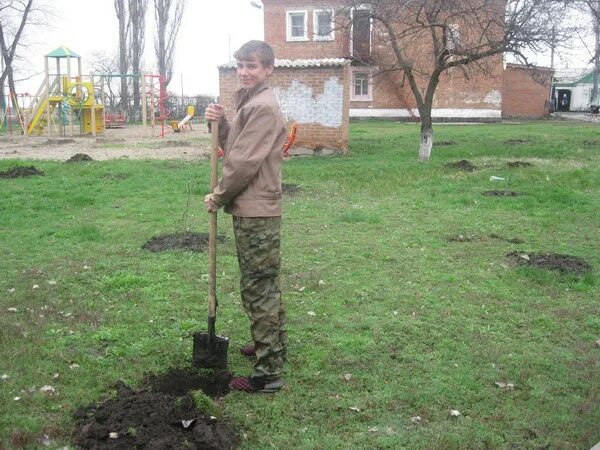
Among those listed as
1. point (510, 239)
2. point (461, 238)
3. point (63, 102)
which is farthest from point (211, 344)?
point (63, 102)

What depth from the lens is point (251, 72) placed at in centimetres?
396

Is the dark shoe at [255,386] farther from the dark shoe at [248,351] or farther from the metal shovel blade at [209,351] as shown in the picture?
the dark shoe at [248,351]

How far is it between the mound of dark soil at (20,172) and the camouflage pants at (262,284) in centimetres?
1050

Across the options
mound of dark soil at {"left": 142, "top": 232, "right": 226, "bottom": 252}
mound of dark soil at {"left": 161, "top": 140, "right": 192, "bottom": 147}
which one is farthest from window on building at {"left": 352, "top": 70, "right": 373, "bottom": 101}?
mound of dark soil at {"left": 142, "top": 232, "right": 226, "bottom": 252}

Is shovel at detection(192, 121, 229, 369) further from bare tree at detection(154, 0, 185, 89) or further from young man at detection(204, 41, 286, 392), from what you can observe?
bare tree at detection(154, 0, 185, 89)

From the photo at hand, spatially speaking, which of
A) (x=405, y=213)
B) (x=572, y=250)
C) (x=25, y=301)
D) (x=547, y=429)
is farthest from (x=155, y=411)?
(x=405, y=213)

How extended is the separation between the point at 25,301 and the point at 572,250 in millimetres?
5983

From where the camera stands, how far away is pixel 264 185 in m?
3.96

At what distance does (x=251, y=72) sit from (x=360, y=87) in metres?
35.1

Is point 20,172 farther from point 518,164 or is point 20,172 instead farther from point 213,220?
point 518,164

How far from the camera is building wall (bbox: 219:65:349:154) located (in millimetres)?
16984

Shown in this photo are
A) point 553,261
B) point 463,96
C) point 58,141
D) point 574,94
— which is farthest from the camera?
point 574,94

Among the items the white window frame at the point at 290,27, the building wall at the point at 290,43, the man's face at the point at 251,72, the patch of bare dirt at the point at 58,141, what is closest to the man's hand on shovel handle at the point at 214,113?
the man's face at the point at 251,72

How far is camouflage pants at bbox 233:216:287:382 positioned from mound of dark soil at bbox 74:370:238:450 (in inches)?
24.4
